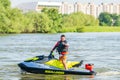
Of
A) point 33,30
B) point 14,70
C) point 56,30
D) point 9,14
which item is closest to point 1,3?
point 9,14

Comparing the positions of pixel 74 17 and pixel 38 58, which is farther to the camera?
pixel 74 17

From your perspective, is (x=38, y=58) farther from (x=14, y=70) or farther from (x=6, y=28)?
(x=6, y=28)

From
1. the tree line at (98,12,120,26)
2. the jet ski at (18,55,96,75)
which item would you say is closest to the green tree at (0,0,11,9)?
the jet ski at (18,55,96,75)

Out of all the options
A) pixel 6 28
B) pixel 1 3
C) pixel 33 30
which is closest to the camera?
pixel 6 28

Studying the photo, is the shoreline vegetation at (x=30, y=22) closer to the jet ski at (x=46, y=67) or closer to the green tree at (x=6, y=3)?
the green tree at (x=6, y=3)

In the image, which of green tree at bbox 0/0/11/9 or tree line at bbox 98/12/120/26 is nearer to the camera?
green tree at bbox 0/0/11/9

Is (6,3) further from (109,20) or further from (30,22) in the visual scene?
(109,20)

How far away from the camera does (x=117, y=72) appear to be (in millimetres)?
19641

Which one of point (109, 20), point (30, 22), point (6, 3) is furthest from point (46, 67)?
point (109, 20)

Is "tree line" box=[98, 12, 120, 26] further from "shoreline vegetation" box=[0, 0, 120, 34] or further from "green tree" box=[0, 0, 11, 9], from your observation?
"green tree" box=[0, 0, 11, 9]

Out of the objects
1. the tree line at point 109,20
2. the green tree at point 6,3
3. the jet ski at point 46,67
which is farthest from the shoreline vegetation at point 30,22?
the tree line at point 109,20

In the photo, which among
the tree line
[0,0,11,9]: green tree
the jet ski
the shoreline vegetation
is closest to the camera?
the jet ski

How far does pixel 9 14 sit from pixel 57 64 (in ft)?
216

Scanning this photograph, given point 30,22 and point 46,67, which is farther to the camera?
point 30,22
